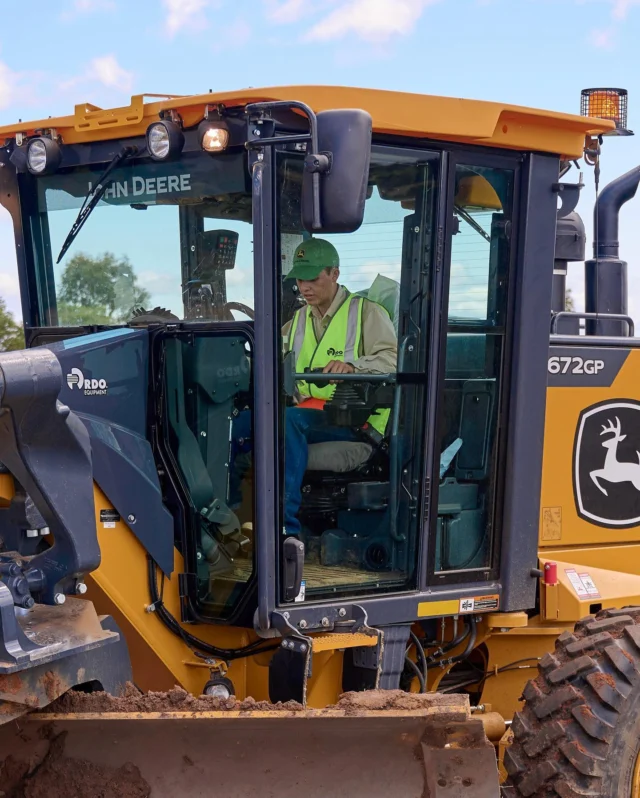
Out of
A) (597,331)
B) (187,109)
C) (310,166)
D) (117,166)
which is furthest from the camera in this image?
(597,331)

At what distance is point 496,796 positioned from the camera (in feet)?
11.2

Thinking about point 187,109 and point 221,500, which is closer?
point 187,109

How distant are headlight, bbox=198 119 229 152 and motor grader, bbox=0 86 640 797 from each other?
1 cm

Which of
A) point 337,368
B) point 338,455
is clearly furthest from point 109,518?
point 337,368

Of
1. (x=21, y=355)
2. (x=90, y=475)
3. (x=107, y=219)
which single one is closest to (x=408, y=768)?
(x=90, y=475)

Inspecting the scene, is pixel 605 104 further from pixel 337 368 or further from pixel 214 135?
pixel 214 135

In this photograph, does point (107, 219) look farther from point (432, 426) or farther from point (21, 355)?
point (432, 426)

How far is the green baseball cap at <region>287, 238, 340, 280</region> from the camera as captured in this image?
3805mm

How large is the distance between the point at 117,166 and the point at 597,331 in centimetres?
252

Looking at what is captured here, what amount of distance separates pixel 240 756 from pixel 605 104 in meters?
3.23

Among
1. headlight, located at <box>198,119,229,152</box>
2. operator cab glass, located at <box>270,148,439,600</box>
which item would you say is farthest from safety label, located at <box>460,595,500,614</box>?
headlight, located at <box>198,119,229,152</box>

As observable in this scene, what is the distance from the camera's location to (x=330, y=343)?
3998 mm

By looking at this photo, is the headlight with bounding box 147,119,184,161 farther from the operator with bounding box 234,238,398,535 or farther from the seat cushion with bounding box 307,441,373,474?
the seat cushion with bounding box 307,441,373,474

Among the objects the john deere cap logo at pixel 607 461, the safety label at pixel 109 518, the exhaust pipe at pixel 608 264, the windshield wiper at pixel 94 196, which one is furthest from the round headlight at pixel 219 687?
the exhaust pipe at pixel 608 264
